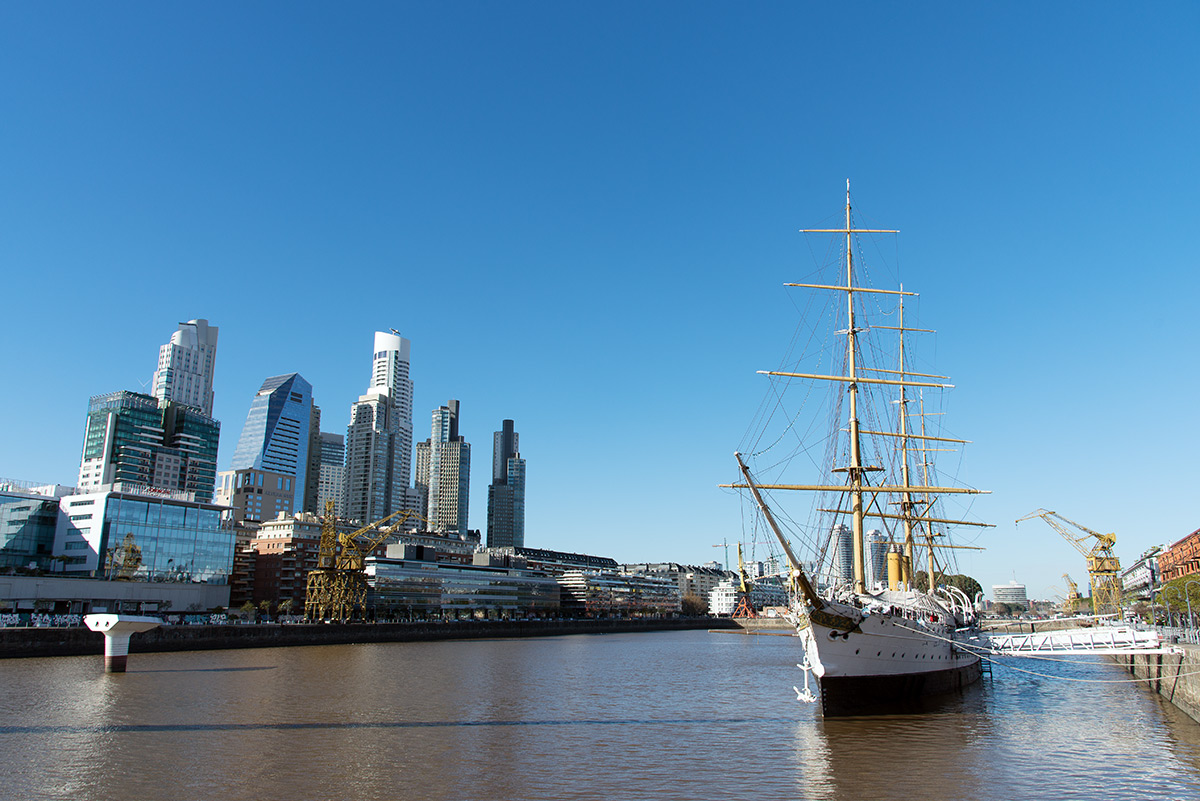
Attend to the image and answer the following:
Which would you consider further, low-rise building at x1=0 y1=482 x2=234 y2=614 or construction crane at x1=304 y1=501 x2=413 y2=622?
construction crane at x1=304 y1=501 x2=413 y2=622

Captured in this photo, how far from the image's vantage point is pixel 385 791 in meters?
24.5

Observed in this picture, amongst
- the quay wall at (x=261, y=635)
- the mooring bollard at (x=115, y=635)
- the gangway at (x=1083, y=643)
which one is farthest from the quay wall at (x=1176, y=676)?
Answer: the quay wall at (x=261, y=635)

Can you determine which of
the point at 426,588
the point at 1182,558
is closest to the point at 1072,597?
the point at 1182,558

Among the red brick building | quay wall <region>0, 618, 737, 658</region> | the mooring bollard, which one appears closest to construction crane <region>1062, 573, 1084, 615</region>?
the red brick building

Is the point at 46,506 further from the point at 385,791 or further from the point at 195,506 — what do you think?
the point at 385,791

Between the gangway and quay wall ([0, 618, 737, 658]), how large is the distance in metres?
74.1

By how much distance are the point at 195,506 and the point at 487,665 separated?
261 ft

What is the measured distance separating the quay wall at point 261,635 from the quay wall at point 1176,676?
81.9m

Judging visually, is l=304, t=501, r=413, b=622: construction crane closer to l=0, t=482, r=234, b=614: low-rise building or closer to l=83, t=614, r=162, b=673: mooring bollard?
l=0, t=482, r=234, b=614: low-rise building

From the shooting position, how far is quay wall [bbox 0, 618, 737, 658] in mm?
72750

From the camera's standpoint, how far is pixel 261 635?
97938 mm

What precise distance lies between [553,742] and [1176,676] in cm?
3368

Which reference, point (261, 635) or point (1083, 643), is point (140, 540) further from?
point (1083, 643)

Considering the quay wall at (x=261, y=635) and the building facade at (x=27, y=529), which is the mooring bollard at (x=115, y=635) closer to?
the quay wall at (x=261, y=635)
